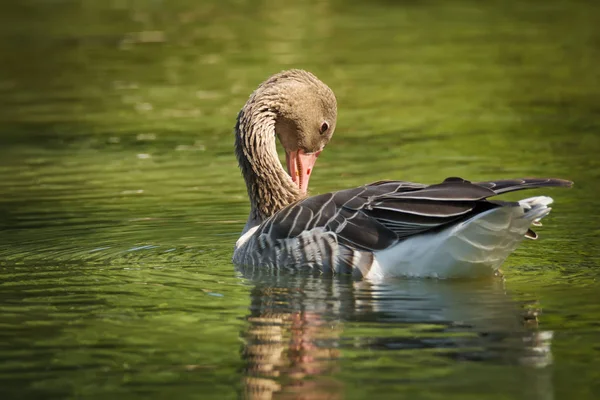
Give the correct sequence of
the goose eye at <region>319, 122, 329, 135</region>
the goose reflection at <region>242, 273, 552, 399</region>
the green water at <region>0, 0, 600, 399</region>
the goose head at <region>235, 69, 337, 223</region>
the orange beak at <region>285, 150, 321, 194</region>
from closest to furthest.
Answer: the goose reflection at <region>242, 273, 552, 399</region> < the green water at <region>0, 0, 600, 399</region> < the goose head at <region>235, 69, 337, 223</region> < the goose eye at <region>319, 122, 329, 135</region> < the orange beak at <region>285, 150, 321, 194</region>

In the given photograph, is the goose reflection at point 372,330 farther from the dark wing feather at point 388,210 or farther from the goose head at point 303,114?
the goose head at point 303,114

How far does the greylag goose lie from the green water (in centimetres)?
28

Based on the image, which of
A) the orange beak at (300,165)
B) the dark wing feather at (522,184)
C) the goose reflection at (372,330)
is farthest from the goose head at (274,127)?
the dark wing feather at (522,184)

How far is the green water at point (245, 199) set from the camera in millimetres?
8164

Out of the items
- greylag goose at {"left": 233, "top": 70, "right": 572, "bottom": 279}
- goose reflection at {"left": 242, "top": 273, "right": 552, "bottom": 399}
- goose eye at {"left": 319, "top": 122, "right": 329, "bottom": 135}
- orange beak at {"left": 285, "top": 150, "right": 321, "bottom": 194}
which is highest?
goose eye at {"left": 319, "top": 122, "right": 329, "bottom": 135}

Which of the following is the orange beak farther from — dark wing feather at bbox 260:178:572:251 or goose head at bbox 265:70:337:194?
dark wing feather at bbox 260:178:572:251

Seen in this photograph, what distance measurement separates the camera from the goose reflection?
7938mm

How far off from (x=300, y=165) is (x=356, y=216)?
89.2 inches

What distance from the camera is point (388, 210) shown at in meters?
10.5

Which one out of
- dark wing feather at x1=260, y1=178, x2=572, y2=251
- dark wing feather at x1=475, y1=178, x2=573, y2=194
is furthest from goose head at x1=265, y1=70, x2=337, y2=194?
dark wing feather at x1=475, y1=178, x2=573, y2=194

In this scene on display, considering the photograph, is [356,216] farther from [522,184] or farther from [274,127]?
[274,127]

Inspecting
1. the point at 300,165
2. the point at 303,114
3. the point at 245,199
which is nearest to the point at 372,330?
the point at 303,114

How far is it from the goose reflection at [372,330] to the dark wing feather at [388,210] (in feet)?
1.44

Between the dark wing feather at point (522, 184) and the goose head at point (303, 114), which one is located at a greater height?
the goose head at point (303, 114)
